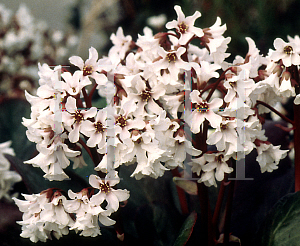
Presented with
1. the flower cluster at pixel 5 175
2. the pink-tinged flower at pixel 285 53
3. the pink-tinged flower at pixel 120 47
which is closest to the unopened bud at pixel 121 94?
the pink-tinged flower at pixel 120 47

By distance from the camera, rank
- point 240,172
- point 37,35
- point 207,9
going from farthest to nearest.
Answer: point 207,9 < point 37,35 < point 240,172

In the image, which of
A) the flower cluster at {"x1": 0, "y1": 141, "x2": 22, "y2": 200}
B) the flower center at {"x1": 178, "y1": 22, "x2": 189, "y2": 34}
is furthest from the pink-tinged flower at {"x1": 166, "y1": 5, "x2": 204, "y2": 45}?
the flower cluster at {"x1": 0, "y1": 141, "x2": 22, "y2": 200}

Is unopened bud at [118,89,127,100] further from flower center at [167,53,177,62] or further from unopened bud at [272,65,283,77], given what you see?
unopened bud at [272,65,283,77]

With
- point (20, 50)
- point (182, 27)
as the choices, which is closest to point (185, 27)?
point (182, 27)

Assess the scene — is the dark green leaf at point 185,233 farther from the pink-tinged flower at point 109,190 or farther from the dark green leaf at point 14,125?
the dark green leaf at point 14,125

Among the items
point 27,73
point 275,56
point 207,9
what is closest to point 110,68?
→ point 275,56

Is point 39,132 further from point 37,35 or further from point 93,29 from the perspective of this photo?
point 93,29

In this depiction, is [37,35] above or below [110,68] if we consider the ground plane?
below
